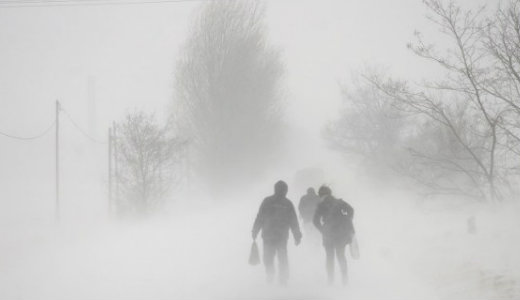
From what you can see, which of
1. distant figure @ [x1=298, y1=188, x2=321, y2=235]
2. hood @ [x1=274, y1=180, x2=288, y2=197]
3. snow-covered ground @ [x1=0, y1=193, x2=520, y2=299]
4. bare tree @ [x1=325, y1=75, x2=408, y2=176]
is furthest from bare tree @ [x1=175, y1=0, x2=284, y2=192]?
hood @ [x1=274, y1=180, x2=288, y2=197]

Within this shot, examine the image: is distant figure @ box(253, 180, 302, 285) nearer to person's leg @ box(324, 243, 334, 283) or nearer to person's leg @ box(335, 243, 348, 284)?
person's leg @ box(324, 243, 334, 283)

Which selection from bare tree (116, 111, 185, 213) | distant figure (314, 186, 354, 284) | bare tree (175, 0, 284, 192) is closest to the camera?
distant figure (314, 186, 354, 284)

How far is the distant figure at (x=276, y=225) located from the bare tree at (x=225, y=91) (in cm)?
2073

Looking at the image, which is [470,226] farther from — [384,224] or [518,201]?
[384,224]

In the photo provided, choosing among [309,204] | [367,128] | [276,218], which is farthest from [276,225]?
[367,128]

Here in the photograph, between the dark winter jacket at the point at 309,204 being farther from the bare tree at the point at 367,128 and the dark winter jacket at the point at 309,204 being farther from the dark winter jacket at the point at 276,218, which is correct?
the bare tree at the point at 367,128

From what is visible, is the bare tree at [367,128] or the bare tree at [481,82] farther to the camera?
the bare tree at [367,128]

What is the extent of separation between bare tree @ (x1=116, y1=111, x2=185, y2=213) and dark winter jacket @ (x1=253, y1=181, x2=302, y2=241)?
38.0ft

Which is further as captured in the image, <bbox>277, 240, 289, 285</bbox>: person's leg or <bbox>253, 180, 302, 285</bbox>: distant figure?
<bbox>253, 180, 302, 285</bbox>: distant figure

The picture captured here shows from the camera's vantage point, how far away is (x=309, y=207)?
12.7 metres

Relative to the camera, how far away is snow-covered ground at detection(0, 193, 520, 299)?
Answer: 330 inches

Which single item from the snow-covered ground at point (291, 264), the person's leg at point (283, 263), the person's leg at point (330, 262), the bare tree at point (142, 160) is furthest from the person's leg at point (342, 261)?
the bare tree at point (142, 160)

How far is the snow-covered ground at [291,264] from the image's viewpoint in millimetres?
8383

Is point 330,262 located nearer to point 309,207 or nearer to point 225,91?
point 309,207
